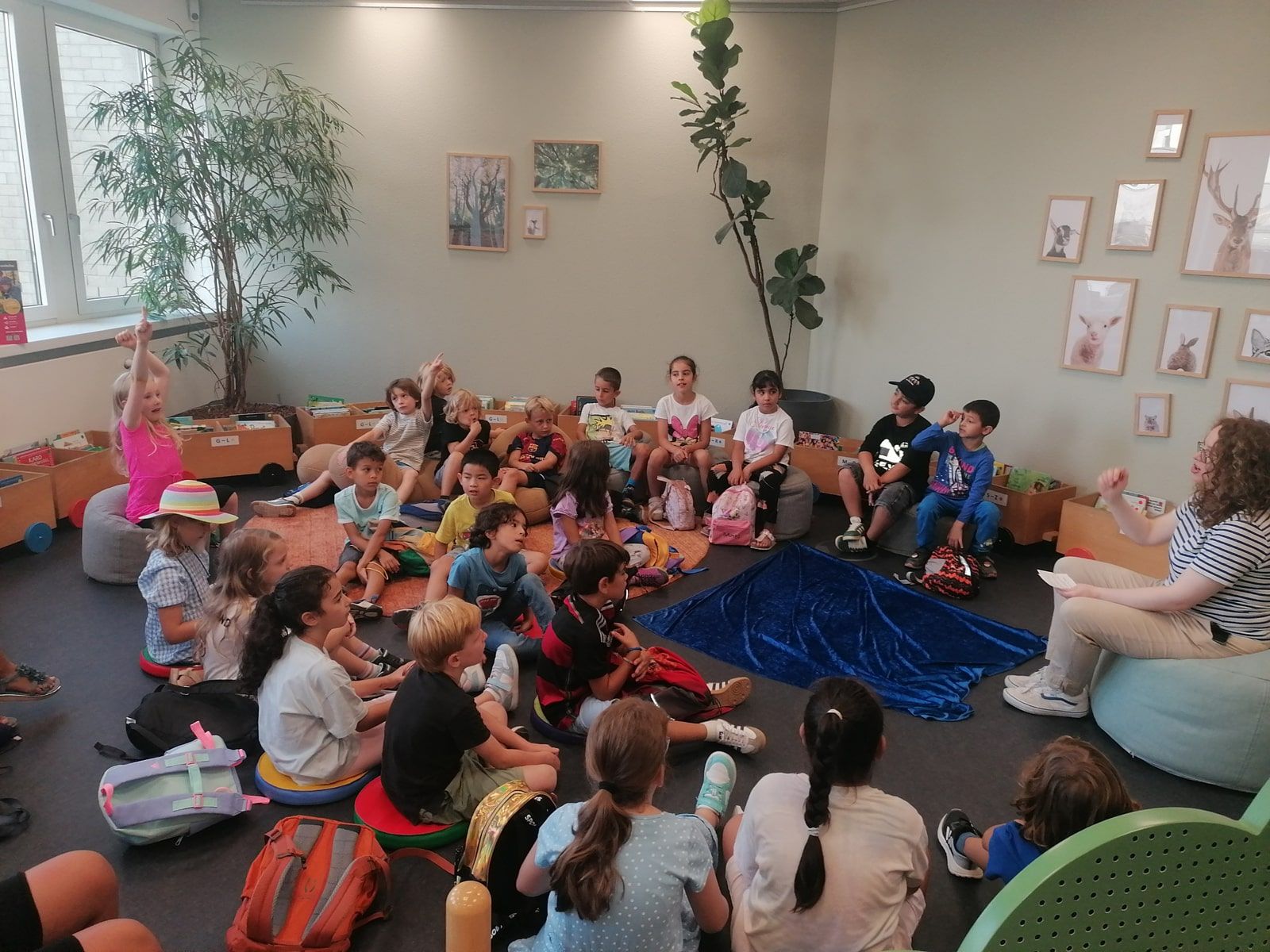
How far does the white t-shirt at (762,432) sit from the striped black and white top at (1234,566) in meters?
2.76

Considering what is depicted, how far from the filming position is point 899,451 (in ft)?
18.9

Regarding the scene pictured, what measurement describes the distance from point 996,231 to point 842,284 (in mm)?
1302

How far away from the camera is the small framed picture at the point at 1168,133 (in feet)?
16.4

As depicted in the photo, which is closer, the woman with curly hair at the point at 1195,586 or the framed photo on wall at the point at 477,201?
the woman with curly hair at the point at 1195,586

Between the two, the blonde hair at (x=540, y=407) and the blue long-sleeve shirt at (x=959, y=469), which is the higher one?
the blonde hair at (x=540, y=407)

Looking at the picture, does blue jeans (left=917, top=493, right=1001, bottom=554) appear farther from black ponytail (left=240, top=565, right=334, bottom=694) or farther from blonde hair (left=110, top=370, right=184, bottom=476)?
blonde hair (left=110, top=370, right=184, bottom=476)

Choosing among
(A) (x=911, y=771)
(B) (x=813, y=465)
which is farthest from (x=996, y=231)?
(A) (x=911, y=771)

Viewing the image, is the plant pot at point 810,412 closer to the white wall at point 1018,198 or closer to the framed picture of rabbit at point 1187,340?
the white wall at point 1018,198

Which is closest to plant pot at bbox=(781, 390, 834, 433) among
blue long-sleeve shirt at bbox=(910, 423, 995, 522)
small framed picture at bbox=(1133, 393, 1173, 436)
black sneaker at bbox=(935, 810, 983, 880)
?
blue long-sleeve shirt at bbox=(910, 423, 995, 522)

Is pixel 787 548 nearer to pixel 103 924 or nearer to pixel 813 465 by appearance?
pixel 813 465

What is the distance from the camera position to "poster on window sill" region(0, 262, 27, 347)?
17.1 feet

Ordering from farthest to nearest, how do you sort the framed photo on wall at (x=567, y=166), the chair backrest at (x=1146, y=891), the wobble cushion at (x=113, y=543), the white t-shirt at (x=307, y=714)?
the framed photo on wall at (x=567, y=166), the wobble cushion at (x=113, y=543), the white t-shirt at (x=307, y=714), the chair backrest at (x=1146, y=891)

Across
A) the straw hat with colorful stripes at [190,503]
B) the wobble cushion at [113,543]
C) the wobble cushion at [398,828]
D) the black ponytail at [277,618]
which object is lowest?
the wobble cushion at [398,828]

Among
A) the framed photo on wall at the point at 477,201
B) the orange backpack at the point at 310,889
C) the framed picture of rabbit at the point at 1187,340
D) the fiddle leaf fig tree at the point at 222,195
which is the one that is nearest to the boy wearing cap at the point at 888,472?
the framed picture of rabbit at the point at 1187,340
